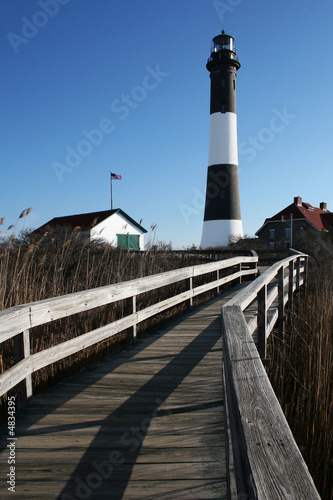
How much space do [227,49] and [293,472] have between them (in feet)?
97.7

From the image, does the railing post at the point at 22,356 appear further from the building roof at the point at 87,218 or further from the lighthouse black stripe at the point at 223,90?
the lighthouse black stripe at the point at 223,90

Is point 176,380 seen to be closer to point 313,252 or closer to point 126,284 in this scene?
point 126,284

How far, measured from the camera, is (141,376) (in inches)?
137

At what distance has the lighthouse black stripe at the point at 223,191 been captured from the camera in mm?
25500

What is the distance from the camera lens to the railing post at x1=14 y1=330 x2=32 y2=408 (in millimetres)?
2727

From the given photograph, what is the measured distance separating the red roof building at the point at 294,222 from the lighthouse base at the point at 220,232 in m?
9.56

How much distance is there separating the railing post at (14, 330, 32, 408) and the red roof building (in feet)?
109

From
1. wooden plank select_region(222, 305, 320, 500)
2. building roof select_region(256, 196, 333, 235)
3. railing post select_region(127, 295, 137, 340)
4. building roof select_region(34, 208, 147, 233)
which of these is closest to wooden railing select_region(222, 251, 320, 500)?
wooden plank select_region(222, 305, 320, 500)

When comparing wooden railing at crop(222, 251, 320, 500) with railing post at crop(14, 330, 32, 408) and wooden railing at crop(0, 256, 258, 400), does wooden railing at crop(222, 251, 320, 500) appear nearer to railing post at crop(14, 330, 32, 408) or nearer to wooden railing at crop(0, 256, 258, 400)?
wooden railing at crop(0, 256, 258, 400)

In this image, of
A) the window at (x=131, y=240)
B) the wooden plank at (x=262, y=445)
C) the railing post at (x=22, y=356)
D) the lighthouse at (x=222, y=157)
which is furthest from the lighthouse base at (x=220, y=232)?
the wooden plank at (x=262, y=445)

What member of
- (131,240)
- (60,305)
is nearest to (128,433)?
(60,305)

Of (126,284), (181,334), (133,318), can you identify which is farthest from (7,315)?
(181,334)

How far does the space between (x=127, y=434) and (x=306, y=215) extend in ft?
118

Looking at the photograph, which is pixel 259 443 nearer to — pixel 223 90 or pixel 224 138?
pixel 224 138
